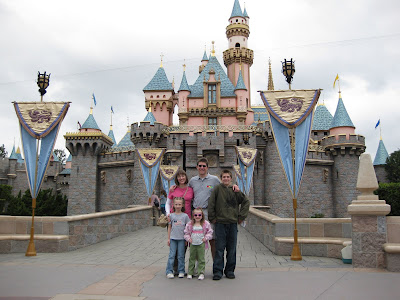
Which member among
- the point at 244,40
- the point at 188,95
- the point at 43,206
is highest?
the point at 244,40

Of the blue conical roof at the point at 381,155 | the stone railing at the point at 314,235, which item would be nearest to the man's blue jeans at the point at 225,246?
the stone railing at the point at 314,235

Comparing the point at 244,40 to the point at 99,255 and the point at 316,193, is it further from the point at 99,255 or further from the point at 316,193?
the point at 99,255

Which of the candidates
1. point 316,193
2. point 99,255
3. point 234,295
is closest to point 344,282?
point 234,295

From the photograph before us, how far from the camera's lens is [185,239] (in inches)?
220

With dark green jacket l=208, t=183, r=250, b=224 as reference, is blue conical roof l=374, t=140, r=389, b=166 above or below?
above

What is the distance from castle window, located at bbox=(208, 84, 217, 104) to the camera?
31.0 m

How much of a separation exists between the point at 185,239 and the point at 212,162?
821 inches

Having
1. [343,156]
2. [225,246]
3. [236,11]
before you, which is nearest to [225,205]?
[225,246]

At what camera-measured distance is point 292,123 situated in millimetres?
8359

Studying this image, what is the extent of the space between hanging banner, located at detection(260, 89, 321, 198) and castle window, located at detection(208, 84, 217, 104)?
22.5 m

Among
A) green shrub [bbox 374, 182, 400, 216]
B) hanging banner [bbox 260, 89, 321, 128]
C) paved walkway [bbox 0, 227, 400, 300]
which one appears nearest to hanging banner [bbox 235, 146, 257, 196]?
green shrub [bbox 374, 182, 400, 216]

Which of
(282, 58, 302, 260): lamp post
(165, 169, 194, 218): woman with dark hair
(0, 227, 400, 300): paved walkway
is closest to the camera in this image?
(0, 227, 400, 300): paved walkway

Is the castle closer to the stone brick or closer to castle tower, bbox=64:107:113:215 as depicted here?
castle tower, bbox=64:107:113:215

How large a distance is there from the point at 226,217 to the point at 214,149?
67.6 ft
